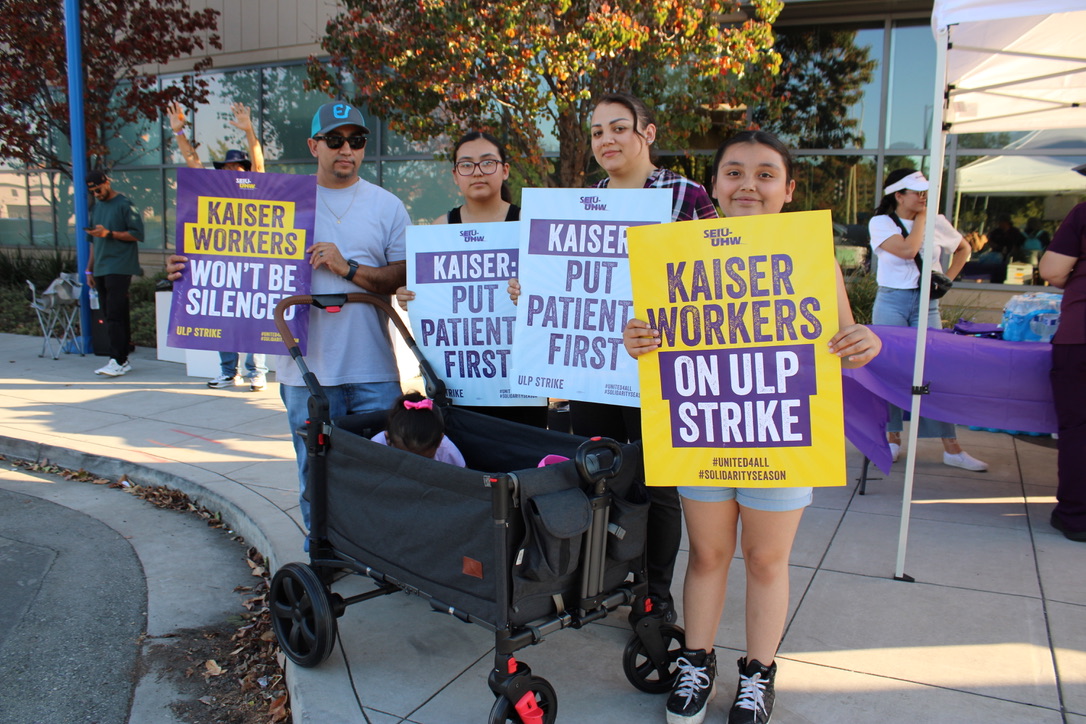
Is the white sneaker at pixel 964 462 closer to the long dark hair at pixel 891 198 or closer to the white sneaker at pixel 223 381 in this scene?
the long dark hair at pixel 891 198

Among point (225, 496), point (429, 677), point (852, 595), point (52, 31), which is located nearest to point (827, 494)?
point (852, 595)

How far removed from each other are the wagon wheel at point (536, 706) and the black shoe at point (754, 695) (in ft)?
1.91

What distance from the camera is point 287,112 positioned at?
14.4m

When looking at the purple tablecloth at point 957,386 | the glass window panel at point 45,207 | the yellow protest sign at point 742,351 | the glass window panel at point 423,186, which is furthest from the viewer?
the glass window panel at point 45,207

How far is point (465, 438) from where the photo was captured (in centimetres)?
351

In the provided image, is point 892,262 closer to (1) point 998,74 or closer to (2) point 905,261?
(2) point 905,261

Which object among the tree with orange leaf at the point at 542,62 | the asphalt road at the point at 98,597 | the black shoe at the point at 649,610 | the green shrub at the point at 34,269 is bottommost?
the asphalt road at the point at 98,597

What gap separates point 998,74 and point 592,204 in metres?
3.32

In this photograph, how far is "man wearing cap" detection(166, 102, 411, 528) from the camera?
11.9 feet

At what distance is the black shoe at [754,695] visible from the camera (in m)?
2.61

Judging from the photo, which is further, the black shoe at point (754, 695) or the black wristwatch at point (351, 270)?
the black wristwatch at point (351, 270)

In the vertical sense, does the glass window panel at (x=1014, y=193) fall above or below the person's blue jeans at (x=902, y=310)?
above

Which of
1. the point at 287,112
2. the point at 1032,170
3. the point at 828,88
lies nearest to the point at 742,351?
the point at 1032,170

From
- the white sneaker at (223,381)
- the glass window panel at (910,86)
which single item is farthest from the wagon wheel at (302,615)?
the glass window panel at (910,86)
